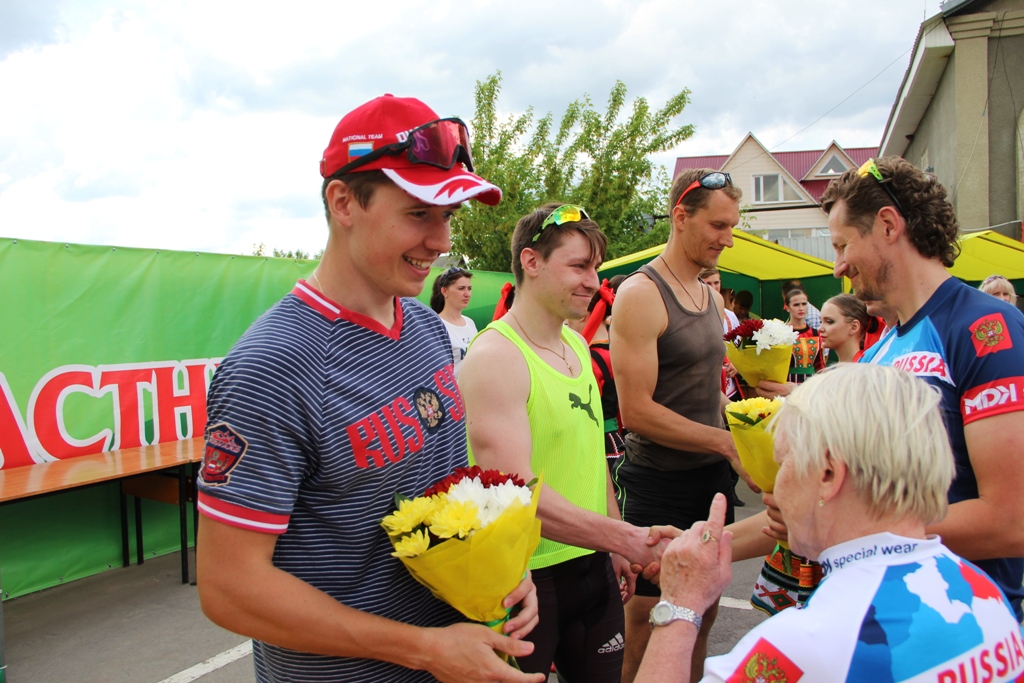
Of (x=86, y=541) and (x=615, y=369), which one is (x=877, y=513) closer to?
(x=615, y=369)

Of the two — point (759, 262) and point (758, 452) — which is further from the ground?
point (759, 262)

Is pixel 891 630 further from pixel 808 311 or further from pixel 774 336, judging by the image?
pixel 808 311

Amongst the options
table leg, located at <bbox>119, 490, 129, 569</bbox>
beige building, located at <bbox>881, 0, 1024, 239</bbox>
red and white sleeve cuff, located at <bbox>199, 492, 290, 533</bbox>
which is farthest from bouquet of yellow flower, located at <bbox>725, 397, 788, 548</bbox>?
beige building, located at <bbox>881, 0, 1024, 239</bbox>

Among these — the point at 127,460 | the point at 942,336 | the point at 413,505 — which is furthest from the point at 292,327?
the point at 127,460

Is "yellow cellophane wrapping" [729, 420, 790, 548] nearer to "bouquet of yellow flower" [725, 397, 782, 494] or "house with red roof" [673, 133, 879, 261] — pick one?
"bouquet of yellow flower" [725, 397, 782, 494]

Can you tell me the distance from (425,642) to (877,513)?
0.94 m

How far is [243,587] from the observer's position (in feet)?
4.17

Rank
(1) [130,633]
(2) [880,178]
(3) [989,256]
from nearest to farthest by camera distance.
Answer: (2) [880,178], (1) [130,633], (3) [989,256]

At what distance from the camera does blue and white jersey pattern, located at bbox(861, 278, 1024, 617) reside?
175 cm

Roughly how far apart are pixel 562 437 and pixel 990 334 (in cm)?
131

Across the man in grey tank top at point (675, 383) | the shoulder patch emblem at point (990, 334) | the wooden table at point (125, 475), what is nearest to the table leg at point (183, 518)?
the wooden table at point (125, 475)

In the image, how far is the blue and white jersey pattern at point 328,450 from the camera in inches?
49.8

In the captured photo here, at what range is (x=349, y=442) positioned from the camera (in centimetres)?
139

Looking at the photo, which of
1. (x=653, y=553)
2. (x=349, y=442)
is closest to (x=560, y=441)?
(x=653, y=553)
